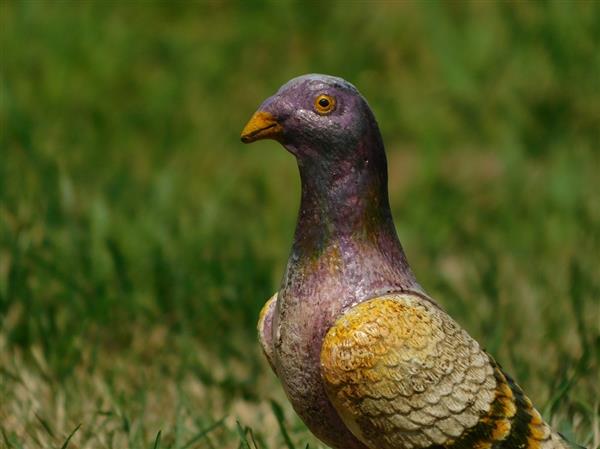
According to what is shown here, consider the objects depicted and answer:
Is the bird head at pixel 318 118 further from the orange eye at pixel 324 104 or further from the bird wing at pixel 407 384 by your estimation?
the bird wing at pixel 407 384

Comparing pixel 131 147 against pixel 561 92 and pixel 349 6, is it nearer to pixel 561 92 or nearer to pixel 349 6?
pixel 349 6

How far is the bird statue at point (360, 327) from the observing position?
2285mm

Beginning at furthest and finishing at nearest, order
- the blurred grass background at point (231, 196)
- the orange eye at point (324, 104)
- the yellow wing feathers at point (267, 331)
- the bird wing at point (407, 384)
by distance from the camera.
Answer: the blurred grass background at point (231, 196)
the yellow wing feathers at point (267, 331)
the orange eye at point (324, 104)
the bird wing at point (407, 384)

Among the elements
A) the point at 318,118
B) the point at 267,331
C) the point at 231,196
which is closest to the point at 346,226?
the point at 318,118

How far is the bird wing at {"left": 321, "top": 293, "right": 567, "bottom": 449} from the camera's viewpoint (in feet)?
7.45

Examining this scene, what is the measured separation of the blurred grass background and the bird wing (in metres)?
0.61

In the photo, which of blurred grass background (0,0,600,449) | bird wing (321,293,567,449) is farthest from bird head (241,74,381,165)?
blurred grass background (0,0,600,449)

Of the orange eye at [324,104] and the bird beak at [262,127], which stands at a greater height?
the orange eye at [324,104]

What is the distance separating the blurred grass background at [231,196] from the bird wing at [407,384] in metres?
0.61

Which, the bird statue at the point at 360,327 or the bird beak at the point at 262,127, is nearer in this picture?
the bird statue at the point at 360,327

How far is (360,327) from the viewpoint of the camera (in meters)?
2.29

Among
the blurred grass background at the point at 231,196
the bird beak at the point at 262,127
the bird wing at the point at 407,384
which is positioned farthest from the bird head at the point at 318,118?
the blurred grass background at the point at 231,196

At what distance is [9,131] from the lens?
5.23 metres

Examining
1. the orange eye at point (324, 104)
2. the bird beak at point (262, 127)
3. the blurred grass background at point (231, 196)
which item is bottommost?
the blurred grass background at point (231, 196)
